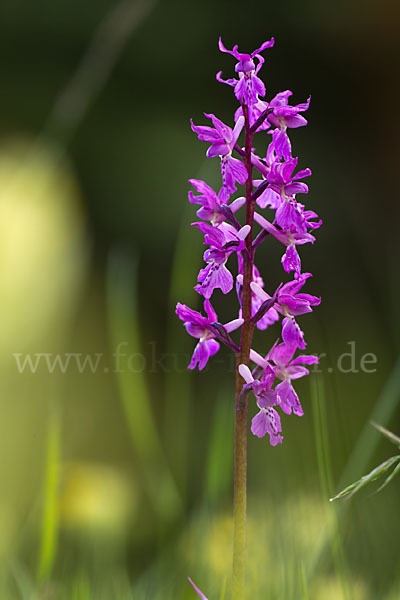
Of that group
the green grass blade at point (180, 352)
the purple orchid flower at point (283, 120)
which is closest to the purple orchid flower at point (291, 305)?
the purple orchid flower at point (283, 120)

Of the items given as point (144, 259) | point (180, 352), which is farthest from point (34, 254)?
point (144, 259)

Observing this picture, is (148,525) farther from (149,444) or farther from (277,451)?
(277,451)

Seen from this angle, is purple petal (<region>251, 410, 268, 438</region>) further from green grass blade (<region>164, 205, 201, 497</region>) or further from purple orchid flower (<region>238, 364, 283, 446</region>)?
green grass blade (<region>164, 205, 201, 497</region>)

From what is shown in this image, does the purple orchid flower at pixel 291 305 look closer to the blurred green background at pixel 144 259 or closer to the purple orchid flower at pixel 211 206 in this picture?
the purple orchid flower at pixel 211 206

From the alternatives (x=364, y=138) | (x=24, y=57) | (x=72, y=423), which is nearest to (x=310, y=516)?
(x=72, y=423)

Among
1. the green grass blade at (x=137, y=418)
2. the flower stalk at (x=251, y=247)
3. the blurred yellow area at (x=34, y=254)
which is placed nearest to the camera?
the flower stalk at (x=251, y=247)

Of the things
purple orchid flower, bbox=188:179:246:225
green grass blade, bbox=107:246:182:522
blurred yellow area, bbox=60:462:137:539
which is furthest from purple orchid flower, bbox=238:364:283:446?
blurred yellow area, bbox=60:462:137:539
